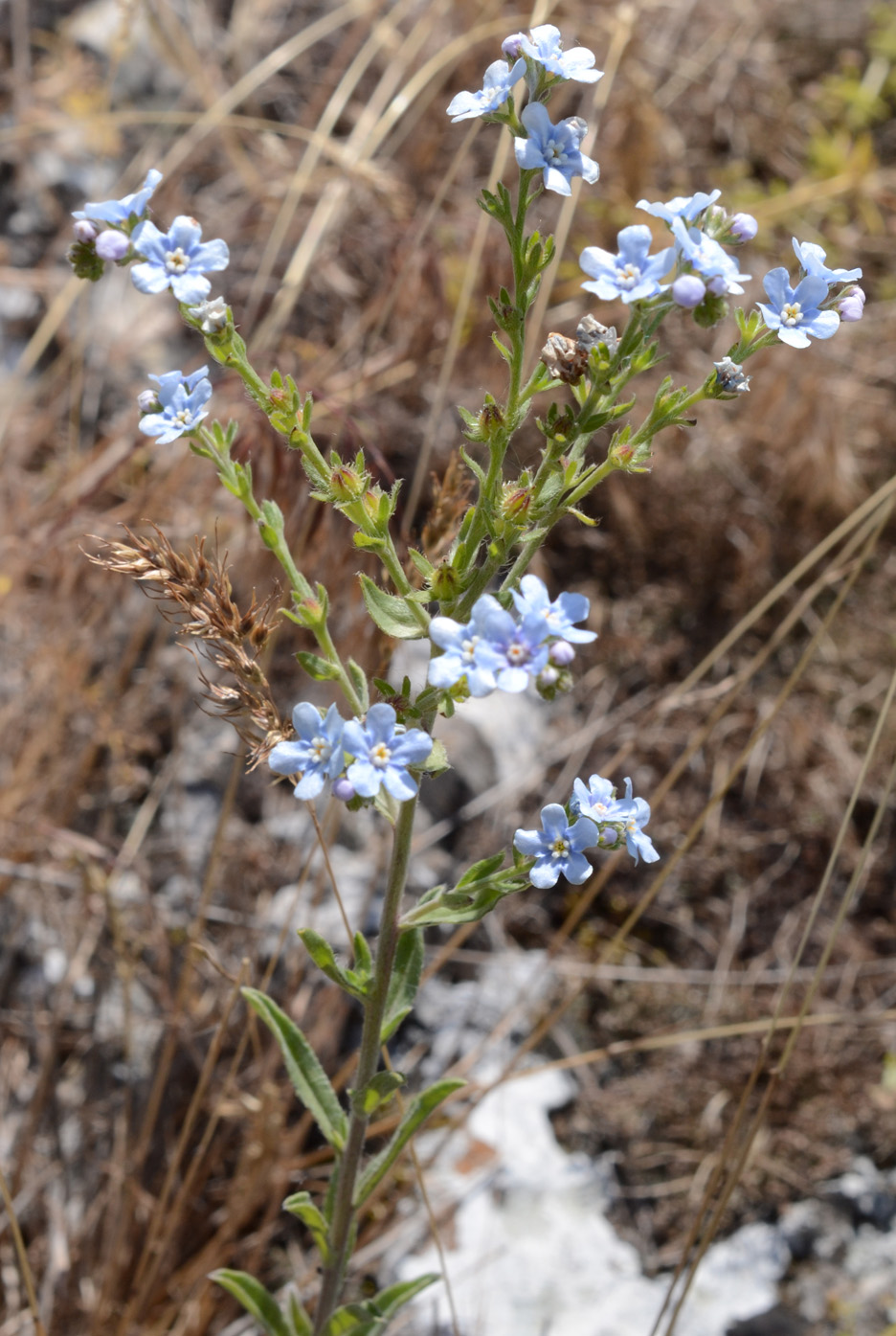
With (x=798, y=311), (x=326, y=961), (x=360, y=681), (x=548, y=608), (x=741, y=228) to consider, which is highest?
(x=741, y=228)

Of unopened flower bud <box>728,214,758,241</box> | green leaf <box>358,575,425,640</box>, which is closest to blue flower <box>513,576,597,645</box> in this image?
green leaf <box>358,575,425,640</box>

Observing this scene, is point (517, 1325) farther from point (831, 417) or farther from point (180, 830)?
A: point (831, 417)

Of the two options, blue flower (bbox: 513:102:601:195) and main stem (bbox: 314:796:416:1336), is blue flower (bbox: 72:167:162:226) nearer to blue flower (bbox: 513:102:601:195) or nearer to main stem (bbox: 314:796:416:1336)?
blue flower (bbox: 513:102:601:195)

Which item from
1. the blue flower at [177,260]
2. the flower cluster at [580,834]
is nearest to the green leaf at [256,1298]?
the flower cluster at [580,834]

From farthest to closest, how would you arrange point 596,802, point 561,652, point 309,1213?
point 309,1213
point 596,802
point 561,652

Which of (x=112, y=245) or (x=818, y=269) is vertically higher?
(x=818, y=269)

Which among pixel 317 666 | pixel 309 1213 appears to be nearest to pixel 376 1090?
pixel 309 1213

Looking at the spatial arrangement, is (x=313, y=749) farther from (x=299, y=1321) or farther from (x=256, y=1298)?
(x=299, y=1321)

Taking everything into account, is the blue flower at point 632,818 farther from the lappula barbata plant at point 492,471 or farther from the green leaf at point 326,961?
the green leaf at point 326,961
